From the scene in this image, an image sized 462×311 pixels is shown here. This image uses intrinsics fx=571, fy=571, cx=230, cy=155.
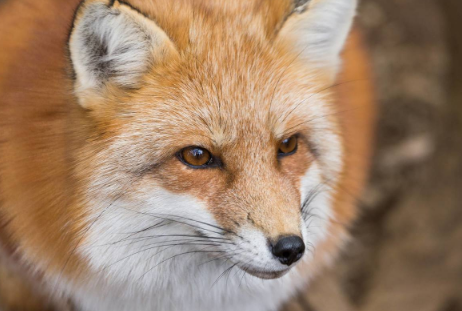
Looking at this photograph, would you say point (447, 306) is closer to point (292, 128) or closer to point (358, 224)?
point (358, 224)

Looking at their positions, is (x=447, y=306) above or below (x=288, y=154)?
below

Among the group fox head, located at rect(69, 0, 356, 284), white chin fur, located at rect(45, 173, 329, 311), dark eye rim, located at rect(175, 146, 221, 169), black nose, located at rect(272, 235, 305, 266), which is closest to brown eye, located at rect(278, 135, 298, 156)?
fox head, located at rect(69, 0, 356, 284)

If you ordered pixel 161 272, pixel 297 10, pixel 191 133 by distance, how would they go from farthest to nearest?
pixel 161 272 → pixel 297 10 → pixel 191 133

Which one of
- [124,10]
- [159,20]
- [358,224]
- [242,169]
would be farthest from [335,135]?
[358,224]

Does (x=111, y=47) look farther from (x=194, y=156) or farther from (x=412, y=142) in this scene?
(x=412, y=142)

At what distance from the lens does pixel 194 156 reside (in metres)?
2.21

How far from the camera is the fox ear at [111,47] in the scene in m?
2.04

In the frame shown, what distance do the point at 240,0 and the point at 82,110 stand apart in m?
0.83

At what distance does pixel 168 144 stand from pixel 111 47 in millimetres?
426

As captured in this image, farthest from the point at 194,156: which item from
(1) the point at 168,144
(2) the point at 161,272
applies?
(2) the point at 161,272

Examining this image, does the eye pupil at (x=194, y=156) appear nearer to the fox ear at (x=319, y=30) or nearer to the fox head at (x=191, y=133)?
the fox head at (x=191, y=133)

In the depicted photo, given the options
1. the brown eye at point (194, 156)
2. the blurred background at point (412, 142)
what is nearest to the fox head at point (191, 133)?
the brown eye at point (194, 156)

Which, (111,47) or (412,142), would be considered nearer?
(111,47)

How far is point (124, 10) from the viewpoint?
2.04 meters
